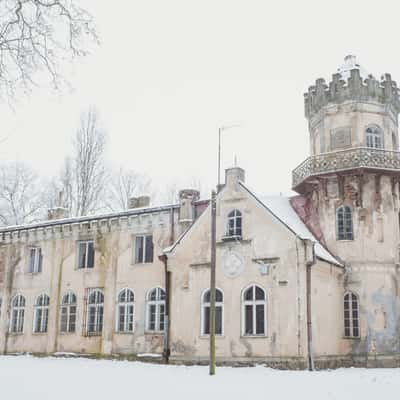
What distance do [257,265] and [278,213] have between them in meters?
2.72

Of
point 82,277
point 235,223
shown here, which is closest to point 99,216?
point 82,277

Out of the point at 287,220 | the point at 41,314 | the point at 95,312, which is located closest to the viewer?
the point at 287,220

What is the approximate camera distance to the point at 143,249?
93.1ft

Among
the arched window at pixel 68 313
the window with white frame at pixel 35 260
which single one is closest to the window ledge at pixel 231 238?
the arched window at pixel 68 313

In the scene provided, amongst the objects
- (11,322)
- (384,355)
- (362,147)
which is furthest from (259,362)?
(11,322)

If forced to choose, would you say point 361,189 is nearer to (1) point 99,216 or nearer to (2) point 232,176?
(2) point 232,176

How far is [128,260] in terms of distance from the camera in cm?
2845

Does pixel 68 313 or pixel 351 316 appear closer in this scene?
pixel 351 316

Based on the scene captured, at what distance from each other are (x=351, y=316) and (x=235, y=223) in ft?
20.6

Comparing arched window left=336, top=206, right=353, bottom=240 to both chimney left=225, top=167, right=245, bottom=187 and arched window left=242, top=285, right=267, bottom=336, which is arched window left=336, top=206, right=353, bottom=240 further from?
arched window left=242, top=285, right=267, bottom=336

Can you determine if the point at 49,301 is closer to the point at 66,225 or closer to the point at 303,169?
the point at 66,225

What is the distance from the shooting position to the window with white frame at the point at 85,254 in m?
29.8

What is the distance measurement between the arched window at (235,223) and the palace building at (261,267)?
44 millimetres

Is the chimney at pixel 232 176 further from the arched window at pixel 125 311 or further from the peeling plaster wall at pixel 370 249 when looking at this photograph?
the arched window at pixel 125 311
